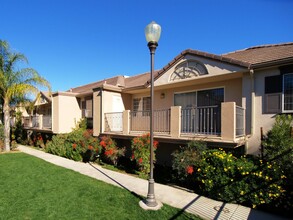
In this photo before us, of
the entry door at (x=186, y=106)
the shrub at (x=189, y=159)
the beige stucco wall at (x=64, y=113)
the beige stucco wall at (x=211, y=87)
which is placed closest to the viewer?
the shrub at (x=189, y=159)

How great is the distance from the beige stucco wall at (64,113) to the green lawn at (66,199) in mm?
7128

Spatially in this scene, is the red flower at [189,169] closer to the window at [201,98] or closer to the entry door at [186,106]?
the entry door at [186,106]

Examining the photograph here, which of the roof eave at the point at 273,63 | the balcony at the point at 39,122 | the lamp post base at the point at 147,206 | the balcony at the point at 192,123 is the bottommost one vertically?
the lamp post base at the point at 147,206

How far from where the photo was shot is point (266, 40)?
421 inches

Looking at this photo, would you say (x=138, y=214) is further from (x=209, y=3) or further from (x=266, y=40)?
(x=266, y=40)

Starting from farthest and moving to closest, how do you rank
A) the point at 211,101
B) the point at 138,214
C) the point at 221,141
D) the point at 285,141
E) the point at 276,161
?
the point at 211,101, the point at 221,141, the point at 285,141, the point at 276,161, the point at 138,214

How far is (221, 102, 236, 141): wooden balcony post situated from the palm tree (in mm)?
13660

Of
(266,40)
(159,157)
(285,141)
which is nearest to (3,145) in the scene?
(159,157)

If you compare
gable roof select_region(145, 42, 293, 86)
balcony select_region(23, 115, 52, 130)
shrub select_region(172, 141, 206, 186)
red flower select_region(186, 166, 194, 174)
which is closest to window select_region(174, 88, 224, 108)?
gable roof select_region(145, 42, 293, 86)

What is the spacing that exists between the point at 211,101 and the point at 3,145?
51.6 ft

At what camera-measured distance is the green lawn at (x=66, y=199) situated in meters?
5.00

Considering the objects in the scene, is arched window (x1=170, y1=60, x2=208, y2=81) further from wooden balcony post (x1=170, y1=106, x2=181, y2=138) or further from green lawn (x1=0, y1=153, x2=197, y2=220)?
green lawn (x1=0, y1=153, x2=197, y2=220)

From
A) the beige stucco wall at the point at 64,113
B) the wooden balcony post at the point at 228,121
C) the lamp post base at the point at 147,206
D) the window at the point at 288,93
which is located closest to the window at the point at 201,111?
the wooden balcony post at the point at 228,121

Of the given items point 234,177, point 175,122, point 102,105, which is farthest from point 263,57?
point 102,105
